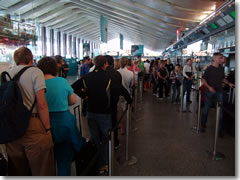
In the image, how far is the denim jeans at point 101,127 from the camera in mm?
3186

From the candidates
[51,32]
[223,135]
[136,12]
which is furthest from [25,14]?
[223,135]

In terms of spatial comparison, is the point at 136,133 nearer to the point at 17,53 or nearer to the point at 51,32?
the point at 17,53

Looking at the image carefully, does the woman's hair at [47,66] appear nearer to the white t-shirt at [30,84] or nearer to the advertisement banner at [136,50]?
the white t-shirt at [30,84]

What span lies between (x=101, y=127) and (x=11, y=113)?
1386 millimetres

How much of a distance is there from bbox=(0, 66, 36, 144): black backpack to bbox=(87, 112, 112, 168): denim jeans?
1.15m

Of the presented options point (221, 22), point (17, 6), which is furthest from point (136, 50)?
point (221, 22)

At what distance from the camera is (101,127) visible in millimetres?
3238

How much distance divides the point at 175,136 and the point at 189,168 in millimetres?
1553

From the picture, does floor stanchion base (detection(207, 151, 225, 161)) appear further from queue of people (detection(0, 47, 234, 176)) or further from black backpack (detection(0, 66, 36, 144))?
black backpack (detection(0, 66, 36, 144))

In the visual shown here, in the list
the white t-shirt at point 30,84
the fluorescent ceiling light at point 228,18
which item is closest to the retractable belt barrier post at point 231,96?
the fluorescent ceiling light at point 228,18

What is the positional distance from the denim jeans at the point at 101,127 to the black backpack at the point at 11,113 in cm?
115

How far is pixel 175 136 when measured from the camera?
4980 millimetres

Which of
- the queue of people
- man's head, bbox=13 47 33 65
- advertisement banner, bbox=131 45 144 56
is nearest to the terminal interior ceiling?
advertisement banner, bbox=131 45 144 56

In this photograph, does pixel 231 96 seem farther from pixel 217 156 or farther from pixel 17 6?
pixel 17 6
